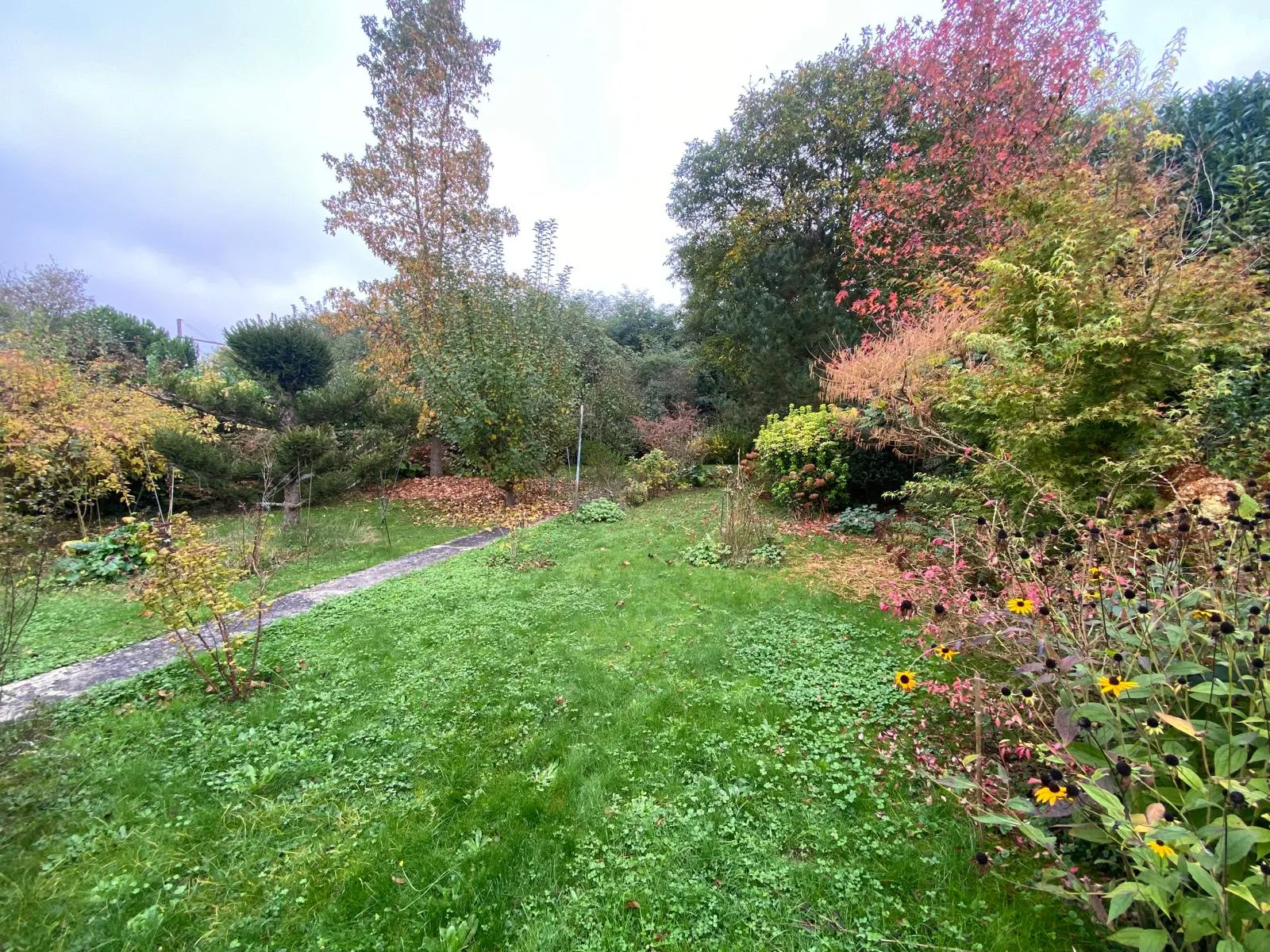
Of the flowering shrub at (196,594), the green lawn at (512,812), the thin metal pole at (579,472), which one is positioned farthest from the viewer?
the thin metal pole at (579,472)

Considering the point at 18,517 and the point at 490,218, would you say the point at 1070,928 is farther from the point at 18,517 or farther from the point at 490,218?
the point at 490,218

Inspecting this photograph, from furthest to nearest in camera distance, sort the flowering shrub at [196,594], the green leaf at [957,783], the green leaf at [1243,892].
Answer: the flowering shrub at [196,594]
the green leaf at [957,783]
the green leaf at [1243,892]

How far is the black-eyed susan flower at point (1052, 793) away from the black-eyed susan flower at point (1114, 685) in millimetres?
301

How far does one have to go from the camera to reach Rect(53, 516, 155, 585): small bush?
16.6 feet

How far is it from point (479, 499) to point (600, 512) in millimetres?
3424

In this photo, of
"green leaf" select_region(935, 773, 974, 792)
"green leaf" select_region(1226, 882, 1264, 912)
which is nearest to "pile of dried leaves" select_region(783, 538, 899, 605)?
"green leaf" select_region(935, 773, 974, 792)

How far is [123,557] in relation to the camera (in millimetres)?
5422

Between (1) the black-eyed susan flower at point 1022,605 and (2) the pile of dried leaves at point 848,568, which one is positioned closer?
(1) the black-eyed susan flower at point 1022,605

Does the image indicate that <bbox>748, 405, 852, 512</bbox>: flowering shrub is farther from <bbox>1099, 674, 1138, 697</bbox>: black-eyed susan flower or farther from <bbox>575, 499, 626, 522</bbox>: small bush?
<bbox>1099, 674, 1138, 697</bbox>: black-eyed susan flower

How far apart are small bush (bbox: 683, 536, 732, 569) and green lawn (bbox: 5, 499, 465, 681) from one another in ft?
12.9

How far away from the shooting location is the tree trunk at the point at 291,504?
7406 millimetres

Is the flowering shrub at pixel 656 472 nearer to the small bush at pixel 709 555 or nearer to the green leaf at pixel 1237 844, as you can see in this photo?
the small bush at pixel 709 555

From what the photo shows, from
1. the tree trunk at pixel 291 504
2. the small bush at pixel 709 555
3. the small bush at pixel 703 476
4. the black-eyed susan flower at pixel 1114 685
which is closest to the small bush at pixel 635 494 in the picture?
the small bush at pixel 703 476

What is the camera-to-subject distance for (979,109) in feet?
23.3
